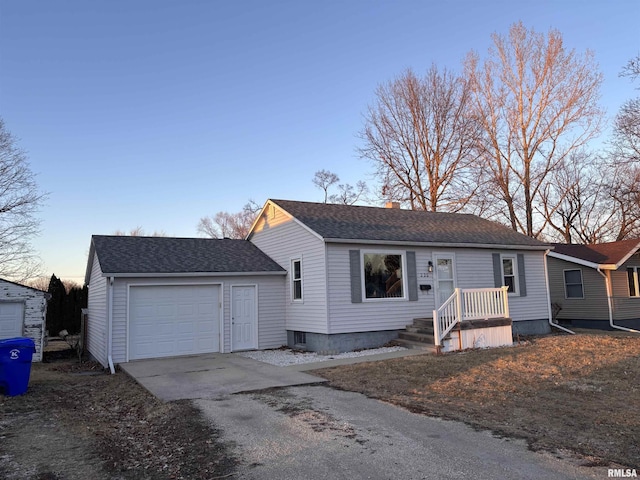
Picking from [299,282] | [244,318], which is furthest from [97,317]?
[299,282]

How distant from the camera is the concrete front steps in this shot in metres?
12.1

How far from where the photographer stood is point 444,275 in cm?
1434

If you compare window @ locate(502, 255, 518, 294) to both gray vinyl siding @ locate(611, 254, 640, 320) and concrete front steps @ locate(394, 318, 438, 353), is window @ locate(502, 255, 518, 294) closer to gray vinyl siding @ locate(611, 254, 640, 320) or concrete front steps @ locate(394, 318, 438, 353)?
concrete front steps @ locate(394, 318, 438, 353)

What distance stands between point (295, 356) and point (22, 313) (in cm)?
1007

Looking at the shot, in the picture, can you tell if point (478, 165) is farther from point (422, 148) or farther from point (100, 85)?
point (100, 85)

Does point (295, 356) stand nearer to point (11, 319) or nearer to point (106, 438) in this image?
point (106, 438)

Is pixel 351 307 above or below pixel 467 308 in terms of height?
above

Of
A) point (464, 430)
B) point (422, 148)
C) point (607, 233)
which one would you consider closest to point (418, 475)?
point (464, 430)

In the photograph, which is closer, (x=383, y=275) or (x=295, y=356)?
(x=295, y=356)

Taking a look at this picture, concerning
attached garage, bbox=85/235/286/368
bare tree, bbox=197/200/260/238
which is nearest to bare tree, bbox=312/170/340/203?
bare tree, bbox=197/200/260/238

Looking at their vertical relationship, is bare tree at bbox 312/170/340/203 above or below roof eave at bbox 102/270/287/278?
above

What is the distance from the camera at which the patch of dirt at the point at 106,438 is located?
4.38 meters

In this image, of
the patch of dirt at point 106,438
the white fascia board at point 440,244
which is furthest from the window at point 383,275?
the patch of dirt at point 106,438

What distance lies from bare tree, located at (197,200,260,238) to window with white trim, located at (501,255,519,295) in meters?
29.6
